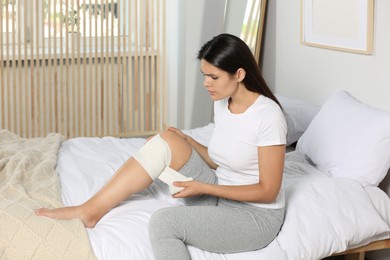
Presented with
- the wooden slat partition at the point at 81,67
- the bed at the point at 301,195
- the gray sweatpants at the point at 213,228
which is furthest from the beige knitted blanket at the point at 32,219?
the wooden slat partition at the point at 81,67

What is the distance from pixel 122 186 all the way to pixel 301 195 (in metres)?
0.69

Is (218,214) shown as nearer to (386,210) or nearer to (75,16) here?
(386,210)

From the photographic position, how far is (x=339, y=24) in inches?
140

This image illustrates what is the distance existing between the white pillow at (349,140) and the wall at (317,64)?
0.11m

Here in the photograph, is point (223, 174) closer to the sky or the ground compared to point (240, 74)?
closer to the ground

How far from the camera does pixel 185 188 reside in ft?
7.94

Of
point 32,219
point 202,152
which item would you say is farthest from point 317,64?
point 32,219

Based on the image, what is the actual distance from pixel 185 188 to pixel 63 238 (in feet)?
1.45

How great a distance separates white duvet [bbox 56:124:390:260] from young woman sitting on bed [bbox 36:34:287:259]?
56 mm

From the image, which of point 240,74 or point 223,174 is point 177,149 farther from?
point 240,74

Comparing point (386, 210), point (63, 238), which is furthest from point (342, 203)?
point (63, 238)

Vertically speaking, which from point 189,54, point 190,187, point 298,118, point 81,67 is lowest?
point 190,187

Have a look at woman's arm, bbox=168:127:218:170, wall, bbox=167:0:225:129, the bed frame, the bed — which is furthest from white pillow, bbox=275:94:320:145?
wall, bbox=167:0:225:129

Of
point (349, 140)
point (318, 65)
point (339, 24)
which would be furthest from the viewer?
point (318, 65)
